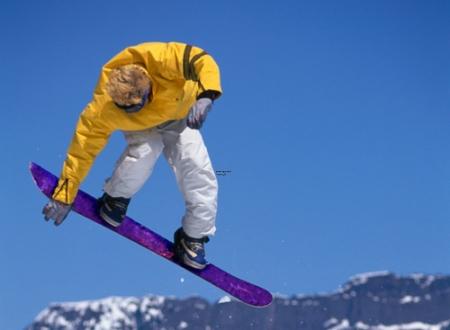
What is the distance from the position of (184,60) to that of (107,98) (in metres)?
0.89

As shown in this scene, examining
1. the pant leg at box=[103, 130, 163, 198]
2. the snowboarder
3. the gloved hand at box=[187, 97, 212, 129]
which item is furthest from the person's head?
the pant leg at box=[103, 130, 163, 198]

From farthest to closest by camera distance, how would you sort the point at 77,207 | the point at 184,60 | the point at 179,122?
the point at 77,207 → the point at 179,122 → the point at 184,60

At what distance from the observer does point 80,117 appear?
7945mm

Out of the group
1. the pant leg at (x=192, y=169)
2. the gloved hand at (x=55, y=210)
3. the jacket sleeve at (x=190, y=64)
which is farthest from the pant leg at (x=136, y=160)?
the jacket sleeve at (x=190, y=64)

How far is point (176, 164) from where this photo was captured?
28.1 ft

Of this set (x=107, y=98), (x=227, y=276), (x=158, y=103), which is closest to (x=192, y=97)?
(x=158, y=103)

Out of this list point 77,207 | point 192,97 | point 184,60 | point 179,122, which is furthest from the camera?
point 77,207

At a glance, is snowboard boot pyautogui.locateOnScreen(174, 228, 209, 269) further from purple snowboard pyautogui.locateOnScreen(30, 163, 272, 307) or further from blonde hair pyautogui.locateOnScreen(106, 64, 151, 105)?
blonde hair pyautogui.locateOnScreen(106, 64, 151, 105)

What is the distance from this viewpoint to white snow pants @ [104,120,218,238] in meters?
8.42

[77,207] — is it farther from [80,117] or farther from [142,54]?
[142,54]

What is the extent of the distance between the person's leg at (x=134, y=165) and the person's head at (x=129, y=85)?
0.97 metres

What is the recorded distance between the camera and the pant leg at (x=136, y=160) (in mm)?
8398

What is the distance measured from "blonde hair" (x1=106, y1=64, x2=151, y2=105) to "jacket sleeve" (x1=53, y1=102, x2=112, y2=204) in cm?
48

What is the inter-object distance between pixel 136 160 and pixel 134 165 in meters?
0.06
